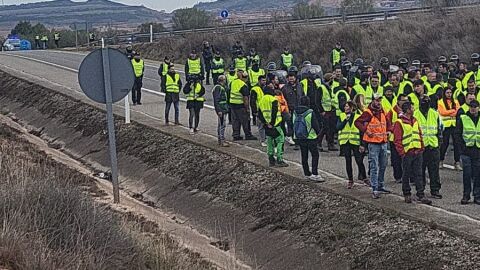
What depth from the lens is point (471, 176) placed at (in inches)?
540

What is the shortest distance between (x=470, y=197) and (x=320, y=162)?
434cm

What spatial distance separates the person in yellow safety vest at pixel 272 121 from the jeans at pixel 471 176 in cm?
399

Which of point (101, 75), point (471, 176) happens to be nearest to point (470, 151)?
point (471, 176)

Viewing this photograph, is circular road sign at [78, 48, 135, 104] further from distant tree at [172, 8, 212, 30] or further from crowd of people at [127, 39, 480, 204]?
distant tree at [172, 8, 212, 30]

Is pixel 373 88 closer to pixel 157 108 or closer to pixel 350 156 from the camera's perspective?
pixel 350 156

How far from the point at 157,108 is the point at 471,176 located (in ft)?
51.1

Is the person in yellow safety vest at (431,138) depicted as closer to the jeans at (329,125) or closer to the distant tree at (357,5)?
the jeans at (329,125)

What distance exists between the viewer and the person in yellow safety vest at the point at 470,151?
13.6 meters

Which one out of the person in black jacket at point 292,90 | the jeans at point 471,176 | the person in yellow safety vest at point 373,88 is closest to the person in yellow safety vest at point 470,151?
the jeans at point 471,176

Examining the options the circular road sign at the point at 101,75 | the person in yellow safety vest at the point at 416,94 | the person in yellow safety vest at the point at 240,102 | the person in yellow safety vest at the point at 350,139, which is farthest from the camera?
the person in yellow safety vest at the point at 240,102

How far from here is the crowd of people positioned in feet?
45.1

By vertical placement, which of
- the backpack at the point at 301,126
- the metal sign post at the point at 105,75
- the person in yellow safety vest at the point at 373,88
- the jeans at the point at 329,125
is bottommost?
the jeans at the point at 329,125

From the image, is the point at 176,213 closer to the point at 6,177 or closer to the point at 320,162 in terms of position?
the point at 320,162

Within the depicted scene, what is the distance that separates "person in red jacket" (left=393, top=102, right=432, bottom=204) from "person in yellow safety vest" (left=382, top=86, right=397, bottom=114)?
3.66 ft
